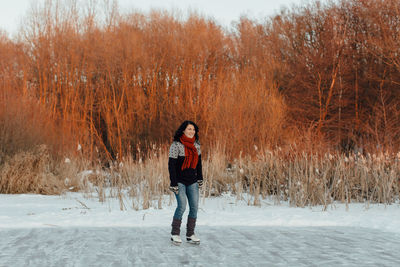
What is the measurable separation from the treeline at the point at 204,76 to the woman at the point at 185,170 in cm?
1432

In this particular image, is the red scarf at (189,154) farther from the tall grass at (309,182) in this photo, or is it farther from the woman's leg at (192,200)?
the tall grass at (309,182)

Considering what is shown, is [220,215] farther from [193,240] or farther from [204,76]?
[204,76]

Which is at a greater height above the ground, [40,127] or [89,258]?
[40,127]

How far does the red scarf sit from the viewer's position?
6.84m

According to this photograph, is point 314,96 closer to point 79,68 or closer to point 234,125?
point 234,125

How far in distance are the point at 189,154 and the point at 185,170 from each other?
23 centimetres

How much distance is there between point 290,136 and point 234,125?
3.37 metres

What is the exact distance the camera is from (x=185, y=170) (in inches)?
269

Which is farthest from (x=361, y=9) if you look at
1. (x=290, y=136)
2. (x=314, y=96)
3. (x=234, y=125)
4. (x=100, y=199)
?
(x=100, y=199)

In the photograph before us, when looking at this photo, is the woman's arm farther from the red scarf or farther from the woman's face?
the woman's face

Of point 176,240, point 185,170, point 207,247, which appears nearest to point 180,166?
point 185,170

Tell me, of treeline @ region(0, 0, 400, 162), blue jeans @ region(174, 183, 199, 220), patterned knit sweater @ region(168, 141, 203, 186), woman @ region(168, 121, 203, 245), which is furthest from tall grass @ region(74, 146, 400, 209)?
treeline @ region(0, 0, 400, 162)

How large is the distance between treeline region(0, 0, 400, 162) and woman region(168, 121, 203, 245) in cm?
1432

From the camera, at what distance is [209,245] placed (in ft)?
23.1
